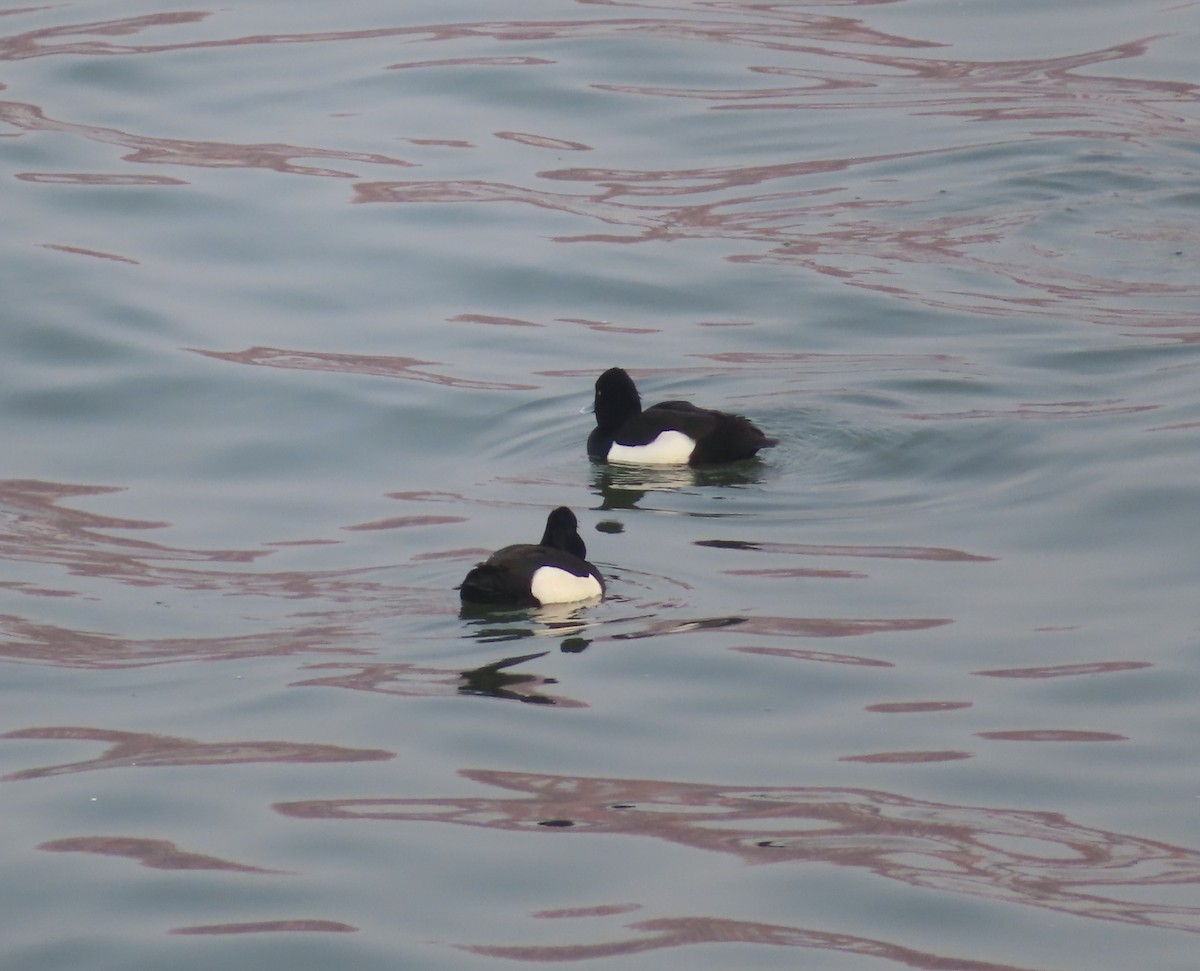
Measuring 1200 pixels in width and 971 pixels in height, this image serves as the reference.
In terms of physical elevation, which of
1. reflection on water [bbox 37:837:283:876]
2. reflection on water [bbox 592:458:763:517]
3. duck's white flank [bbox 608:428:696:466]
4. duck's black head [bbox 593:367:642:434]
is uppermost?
duck's black head [bbox 593:367:642:434]

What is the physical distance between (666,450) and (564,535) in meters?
2.34

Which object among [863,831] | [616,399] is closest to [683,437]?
[616,399]

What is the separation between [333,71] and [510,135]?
3.37 m

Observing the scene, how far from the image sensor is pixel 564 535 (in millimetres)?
8664

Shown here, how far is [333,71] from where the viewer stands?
22156mm

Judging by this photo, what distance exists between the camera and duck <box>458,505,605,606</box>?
8.12 m

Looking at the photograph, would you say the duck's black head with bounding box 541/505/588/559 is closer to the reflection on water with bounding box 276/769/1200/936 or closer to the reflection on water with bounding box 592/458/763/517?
the reflection on water with bounding box 592/458/763/517

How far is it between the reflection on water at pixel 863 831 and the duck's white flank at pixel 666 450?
177 inches

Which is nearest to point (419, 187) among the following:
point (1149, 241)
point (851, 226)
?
point (851, 226)

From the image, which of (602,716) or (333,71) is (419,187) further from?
(602,716)

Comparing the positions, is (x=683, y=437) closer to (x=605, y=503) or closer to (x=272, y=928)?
(x=605, y=503)

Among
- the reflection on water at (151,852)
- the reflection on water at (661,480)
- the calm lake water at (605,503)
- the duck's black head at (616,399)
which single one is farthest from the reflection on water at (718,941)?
the duck's black head at (616,399)

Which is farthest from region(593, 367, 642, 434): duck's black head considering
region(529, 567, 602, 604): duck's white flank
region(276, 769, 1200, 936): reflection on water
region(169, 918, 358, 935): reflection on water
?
region(169, 918, 358, 935): reflection on water

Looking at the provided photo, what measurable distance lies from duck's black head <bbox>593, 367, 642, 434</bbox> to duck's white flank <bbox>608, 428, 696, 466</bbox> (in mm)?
354
